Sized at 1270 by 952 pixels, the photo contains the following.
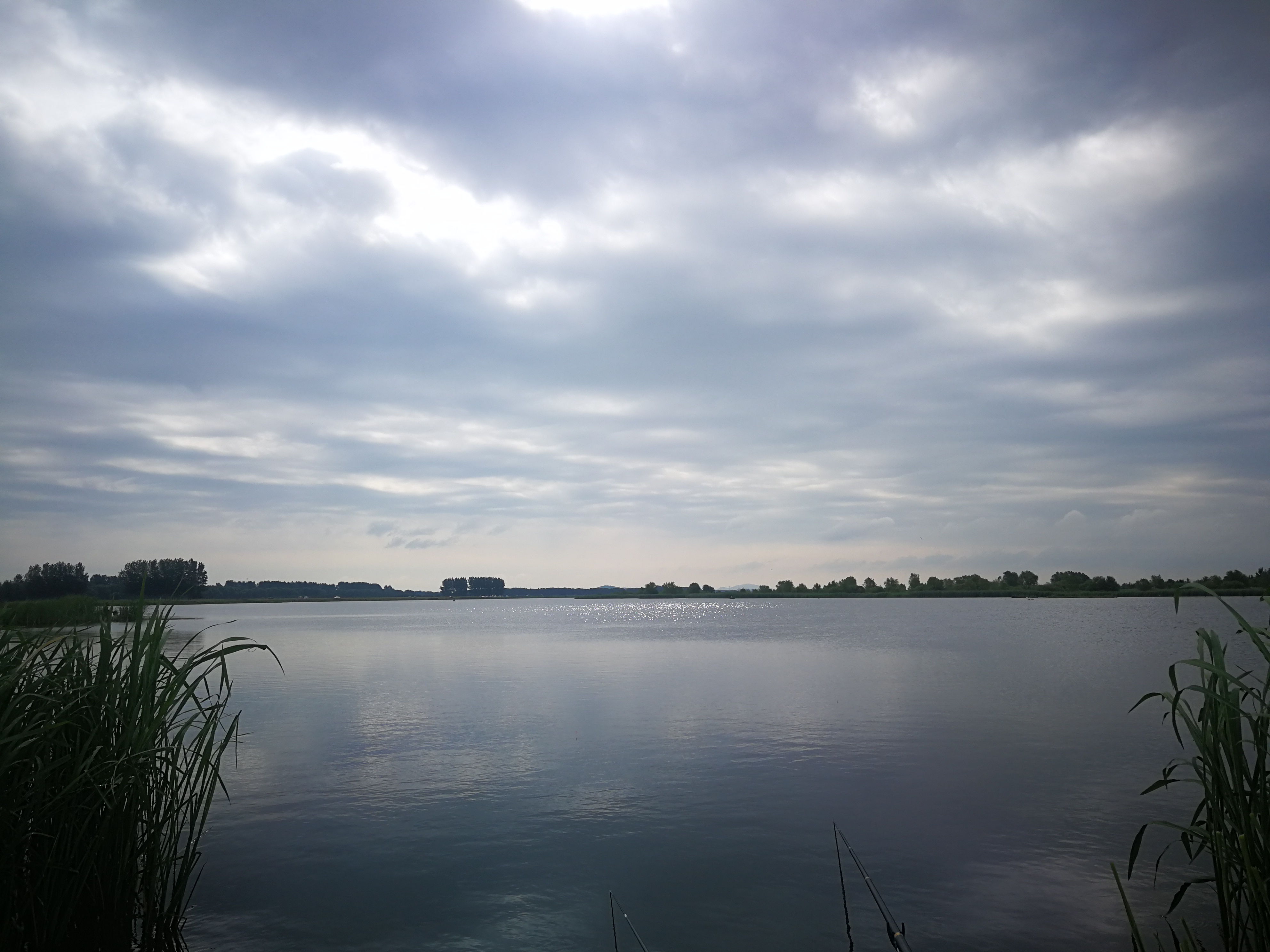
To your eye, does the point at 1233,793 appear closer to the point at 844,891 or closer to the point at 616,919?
the point at 844,891

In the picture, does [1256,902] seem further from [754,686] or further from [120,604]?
[754,686]

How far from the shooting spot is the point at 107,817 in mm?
6406

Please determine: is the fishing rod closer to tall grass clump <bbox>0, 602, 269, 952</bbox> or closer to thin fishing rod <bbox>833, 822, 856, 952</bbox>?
thin fishing rod <bbox>833, 822, 856, 952</bbox>

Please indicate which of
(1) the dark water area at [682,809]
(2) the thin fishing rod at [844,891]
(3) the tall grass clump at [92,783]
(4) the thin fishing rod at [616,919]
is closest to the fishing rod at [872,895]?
(2) the thin fishing rod at [844,891]

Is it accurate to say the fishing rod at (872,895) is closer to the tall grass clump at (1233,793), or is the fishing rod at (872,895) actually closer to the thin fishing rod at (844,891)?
the thin fishing rod at (844,891)

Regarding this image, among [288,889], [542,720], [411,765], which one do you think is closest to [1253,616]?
[542,720]

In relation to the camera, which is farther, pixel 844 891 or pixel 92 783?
pixel 844 891

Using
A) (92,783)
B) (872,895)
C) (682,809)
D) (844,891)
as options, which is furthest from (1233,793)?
(682,809)

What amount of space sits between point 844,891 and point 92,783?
315 inches

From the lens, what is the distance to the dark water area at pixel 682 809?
9141 millimetres

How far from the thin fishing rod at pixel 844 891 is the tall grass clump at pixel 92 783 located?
669 centimetres

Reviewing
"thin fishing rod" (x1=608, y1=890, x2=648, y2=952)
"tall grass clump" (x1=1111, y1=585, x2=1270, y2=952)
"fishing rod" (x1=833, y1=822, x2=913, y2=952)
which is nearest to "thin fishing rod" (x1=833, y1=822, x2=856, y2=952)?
"fishing rod" (x1=833, y1=822, x2=913, y2=952)

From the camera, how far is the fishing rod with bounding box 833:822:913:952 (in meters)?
7.96

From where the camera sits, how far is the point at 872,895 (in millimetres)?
9734
